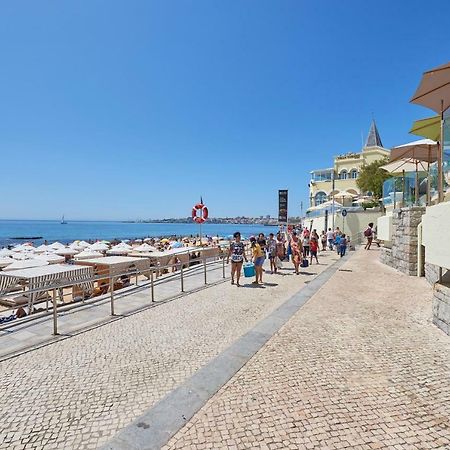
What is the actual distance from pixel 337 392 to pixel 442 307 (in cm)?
318

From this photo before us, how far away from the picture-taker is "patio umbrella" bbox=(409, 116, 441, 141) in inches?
313

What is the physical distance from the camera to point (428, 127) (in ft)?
26.7

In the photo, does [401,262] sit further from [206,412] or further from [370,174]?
[370,174]

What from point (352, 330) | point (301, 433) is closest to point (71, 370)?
point (301, 433)

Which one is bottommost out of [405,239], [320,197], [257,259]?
[257,259]

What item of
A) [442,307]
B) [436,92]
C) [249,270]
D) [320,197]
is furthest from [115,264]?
[320,197]

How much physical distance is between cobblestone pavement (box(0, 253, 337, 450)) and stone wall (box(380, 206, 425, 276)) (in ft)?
20.6

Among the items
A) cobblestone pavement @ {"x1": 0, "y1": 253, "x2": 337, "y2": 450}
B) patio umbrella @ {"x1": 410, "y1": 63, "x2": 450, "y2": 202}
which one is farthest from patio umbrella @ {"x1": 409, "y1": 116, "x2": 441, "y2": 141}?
cobblestone pavement @ {"x1": 0, "y1": 253, "x2": 337, "y2": 450}

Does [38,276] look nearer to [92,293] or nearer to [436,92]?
[92,293]

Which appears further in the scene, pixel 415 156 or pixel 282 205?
pixel 282 205

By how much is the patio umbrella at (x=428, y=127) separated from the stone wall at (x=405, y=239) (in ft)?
8.54

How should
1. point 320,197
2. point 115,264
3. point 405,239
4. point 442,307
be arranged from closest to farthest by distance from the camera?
point 442,307, point 405,239, point 115,264, point 320,197

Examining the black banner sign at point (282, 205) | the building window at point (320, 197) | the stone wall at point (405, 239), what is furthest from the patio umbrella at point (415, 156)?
the building window at point (320, 197)

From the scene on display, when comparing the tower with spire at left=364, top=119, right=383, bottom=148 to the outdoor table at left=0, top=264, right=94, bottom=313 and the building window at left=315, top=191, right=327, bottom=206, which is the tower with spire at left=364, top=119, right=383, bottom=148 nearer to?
the building window at left=315, top=191, right=327, bottom=206
